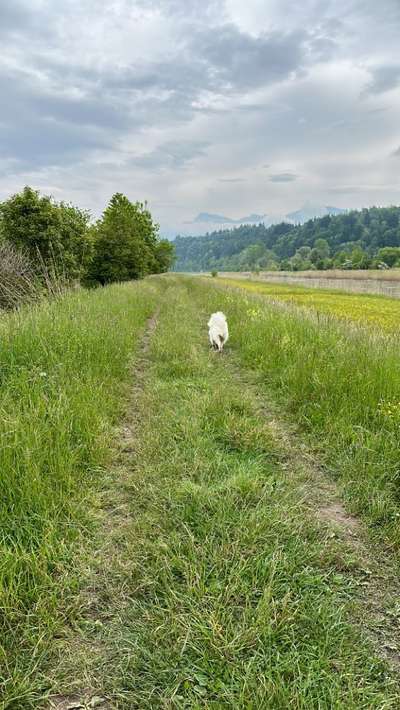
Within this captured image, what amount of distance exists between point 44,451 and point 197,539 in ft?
4.64

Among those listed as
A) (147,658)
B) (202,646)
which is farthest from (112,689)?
(202,646)

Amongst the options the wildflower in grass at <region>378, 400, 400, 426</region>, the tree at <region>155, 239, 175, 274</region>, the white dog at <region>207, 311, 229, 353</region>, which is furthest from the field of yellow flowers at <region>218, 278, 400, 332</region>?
the tree at <region>155, 239, 175, 274</region>

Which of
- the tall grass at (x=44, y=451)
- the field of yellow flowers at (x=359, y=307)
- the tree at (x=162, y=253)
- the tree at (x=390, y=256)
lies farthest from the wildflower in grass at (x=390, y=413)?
the tree at (x=390, y=256)

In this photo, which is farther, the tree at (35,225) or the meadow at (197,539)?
the tree at (35,225)

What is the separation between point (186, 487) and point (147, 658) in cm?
121

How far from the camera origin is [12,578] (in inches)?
75.5

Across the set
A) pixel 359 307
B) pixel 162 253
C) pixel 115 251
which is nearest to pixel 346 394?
pixel 359 307

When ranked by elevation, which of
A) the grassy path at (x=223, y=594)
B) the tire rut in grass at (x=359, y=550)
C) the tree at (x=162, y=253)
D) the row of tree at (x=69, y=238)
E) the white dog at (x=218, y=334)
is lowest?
the tire rut in grass at (x=359, y=550)

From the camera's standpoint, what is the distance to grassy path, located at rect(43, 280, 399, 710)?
5.06 ft

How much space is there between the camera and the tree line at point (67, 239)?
1417cm

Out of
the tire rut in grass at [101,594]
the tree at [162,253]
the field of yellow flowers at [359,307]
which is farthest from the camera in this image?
the tree at [162,253]

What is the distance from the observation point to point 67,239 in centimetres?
1667

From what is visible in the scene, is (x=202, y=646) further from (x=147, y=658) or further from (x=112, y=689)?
(x=112, y=689)

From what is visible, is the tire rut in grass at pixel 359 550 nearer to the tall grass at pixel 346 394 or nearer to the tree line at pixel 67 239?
the tall grass at pixel 346 394
